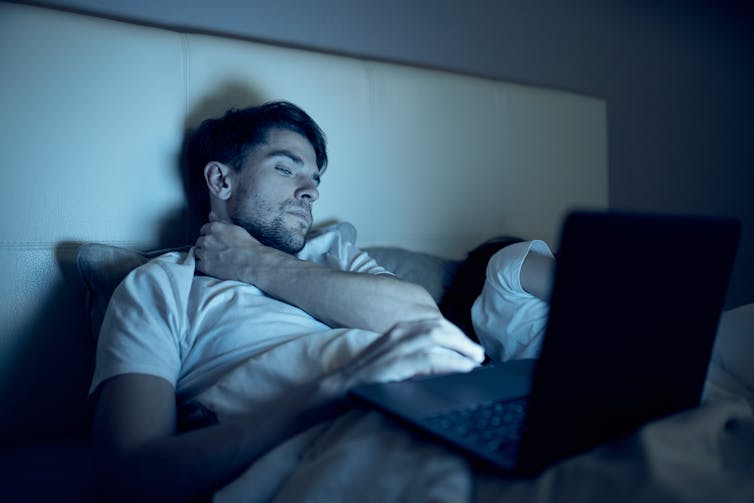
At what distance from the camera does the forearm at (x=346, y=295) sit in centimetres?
104

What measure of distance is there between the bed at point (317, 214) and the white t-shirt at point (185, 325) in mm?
131

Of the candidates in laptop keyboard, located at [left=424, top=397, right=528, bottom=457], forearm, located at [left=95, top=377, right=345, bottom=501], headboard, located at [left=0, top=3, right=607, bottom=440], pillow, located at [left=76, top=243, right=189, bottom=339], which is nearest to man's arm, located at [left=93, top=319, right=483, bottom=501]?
forearm, located at [left=95, top=377, right=345, bottom=501]

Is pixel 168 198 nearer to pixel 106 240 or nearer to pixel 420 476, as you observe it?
pixel 106 240

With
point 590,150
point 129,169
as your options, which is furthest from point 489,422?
point 590,150

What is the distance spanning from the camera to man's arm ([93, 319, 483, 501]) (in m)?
0.72

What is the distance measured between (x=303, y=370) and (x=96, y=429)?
0.30m

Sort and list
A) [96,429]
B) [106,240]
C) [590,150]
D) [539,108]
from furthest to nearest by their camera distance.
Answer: [590,150] < [539,108] < [106,240] < [96,429]

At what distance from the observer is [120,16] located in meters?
1.44

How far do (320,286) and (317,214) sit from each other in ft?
1.65

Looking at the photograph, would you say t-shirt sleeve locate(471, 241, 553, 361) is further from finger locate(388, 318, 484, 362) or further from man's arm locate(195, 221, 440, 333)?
finger locate(388, 318, 484, 362)

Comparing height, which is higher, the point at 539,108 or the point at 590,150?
the point at 539,108

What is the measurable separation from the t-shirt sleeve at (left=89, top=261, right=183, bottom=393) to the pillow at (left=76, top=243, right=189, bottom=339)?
4.3 inches

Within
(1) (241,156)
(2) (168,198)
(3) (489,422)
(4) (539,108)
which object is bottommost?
(3) (489,422)

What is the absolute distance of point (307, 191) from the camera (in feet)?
4.41
